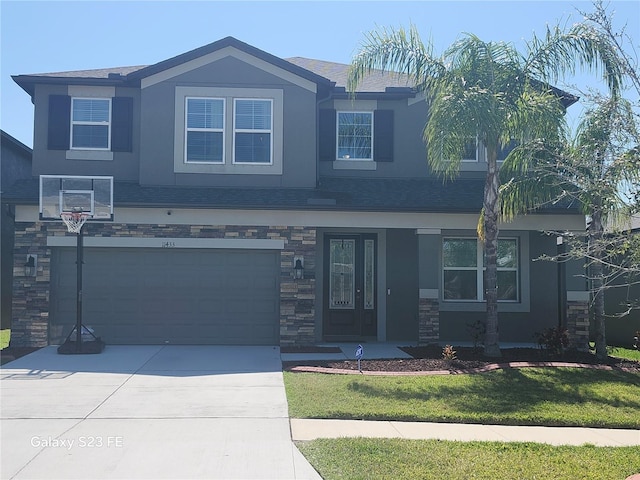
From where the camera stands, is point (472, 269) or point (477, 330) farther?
point (472, 269)

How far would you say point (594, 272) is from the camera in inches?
480

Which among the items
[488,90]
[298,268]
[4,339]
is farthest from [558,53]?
[4,339]

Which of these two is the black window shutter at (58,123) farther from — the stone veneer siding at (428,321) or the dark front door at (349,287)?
the stone veneer siding at (428,321)

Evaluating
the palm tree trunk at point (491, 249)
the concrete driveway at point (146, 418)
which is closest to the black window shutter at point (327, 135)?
the palm tree trunk at point (491, 249)

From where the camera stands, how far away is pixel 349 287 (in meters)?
A: 14.9

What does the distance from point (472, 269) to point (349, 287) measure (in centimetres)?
311

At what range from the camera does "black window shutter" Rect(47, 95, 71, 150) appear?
47.9 ft

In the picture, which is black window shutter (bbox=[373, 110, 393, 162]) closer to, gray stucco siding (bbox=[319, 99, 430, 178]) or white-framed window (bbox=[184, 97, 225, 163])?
gray stucco siding (bbox=[319, 99, 430, 178])

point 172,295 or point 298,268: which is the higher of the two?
point 298,268

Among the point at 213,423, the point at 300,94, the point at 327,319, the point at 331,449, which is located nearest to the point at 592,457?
the point at 331,449

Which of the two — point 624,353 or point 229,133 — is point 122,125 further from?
point 624,353

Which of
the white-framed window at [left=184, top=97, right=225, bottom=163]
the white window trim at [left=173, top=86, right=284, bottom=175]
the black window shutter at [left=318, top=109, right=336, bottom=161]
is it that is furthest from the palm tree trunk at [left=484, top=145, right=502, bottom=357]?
the white-framed window at [left=184, top=97, right=225, bottom=163]

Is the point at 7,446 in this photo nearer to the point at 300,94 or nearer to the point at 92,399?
the point at 92,399

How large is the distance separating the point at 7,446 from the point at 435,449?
4666mm
